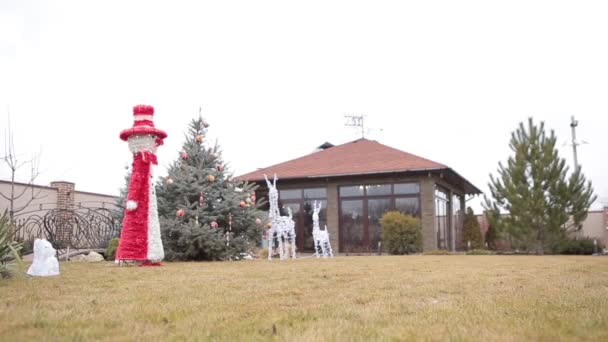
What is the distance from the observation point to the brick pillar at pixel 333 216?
880 inches

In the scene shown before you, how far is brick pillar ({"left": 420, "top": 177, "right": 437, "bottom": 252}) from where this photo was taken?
2091 centimetres

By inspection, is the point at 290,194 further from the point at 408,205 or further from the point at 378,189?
the point at 408,205

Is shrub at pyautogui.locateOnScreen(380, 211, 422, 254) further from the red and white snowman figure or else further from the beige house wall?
the red and white snowman figure

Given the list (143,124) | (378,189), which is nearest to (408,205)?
(378,189)

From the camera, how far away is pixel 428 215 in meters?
21.0

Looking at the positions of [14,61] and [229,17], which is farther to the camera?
[14,61]

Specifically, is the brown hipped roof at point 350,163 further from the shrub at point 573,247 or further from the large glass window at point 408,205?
the shrub at point 573,247

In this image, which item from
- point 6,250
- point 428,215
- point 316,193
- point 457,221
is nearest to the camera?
point 6,250

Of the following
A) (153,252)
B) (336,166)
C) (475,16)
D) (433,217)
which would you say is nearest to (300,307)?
(153,252)

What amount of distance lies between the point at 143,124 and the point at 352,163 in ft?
44.1

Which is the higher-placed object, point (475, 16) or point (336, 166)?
point (475, 16)

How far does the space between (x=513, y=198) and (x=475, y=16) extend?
11.3m

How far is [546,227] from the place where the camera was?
20516 mm

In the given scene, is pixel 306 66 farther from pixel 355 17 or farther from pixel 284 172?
pixel 284 172
